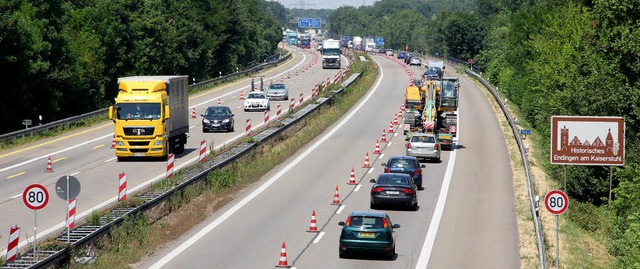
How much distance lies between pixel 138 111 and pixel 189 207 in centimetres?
1102

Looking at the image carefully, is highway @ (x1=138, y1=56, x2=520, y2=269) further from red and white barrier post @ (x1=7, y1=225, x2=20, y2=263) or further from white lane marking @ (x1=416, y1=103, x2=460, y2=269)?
red and white barrier post @ (x1=7, y1=225, x2=20, y2=263)

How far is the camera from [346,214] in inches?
1356

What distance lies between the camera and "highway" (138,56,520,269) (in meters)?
27.0

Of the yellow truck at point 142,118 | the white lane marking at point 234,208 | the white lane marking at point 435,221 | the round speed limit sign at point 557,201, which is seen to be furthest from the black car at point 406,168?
the round speed limit sign at point 557,201

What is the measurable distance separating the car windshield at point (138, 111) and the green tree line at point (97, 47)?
68.3 feet

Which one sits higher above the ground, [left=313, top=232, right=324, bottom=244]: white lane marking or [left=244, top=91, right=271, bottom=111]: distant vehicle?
[left=244, top=91, right=271, bottom=111]: distant vehicle

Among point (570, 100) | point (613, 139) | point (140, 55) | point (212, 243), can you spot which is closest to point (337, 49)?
point (140, 55)

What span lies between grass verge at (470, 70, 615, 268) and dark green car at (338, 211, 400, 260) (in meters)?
4.16

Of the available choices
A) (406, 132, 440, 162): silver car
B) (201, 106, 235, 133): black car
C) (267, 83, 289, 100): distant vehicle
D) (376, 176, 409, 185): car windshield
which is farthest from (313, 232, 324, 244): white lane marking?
(267, 83, 289, 100): distant vehicle

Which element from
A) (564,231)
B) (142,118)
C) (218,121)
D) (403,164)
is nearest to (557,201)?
(564,231)

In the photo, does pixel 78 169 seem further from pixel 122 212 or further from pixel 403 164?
pixel 122 212

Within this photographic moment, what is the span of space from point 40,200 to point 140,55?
244 feet

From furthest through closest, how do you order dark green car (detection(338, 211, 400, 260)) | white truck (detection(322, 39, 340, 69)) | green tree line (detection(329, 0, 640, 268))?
white truck (detection(322, 39, 340, 69)) < green tree line (detection(329, 0, 640, 268)) < dark green car (detection(338, 211, 400, 260))

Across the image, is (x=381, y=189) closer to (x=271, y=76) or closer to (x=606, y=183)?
(x=606, y=183)
